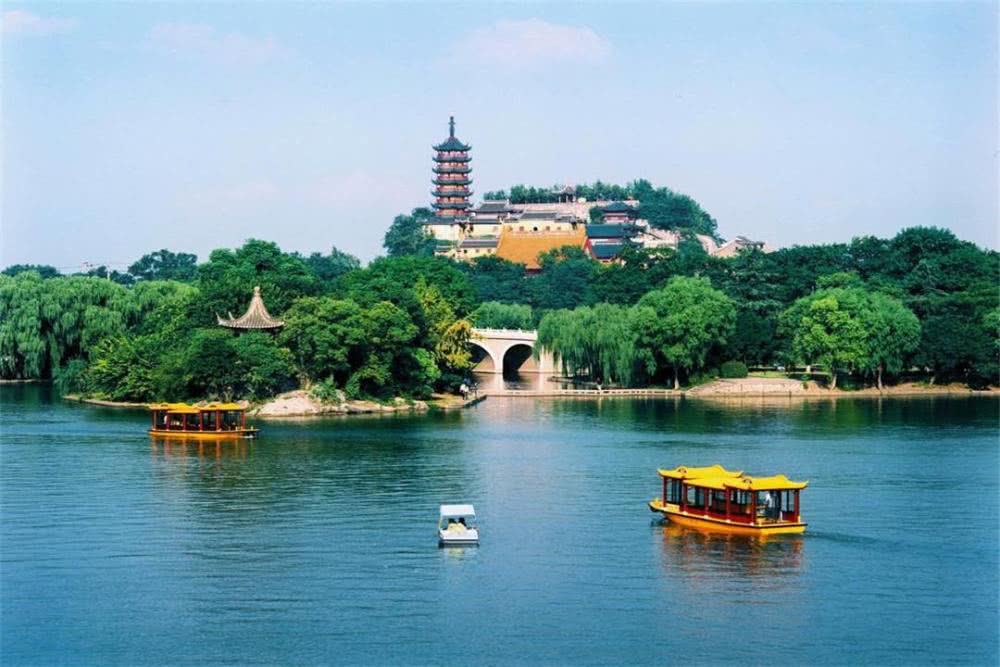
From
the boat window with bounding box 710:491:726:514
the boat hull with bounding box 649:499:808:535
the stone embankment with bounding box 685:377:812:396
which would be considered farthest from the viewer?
the stone embankment with bounding box 685:377:812:396

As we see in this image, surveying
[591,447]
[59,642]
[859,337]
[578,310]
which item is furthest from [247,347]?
[59,642]

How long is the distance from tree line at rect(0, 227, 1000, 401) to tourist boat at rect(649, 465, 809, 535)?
23.1 metres

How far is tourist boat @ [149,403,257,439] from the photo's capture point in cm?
4544

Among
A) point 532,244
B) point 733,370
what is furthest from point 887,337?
point 532,244

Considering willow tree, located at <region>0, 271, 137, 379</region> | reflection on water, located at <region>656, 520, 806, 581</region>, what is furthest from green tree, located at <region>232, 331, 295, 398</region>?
reflection on water, located at <region>656, 520, 806, 581</region>

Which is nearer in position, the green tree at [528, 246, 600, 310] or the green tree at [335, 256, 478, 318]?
the green tree at [335, 256, 478, 318]

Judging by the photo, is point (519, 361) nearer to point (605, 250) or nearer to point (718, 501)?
point (605, 250)

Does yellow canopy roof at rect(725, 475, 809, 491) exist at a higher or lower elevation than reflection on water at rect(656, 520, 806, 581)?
higher

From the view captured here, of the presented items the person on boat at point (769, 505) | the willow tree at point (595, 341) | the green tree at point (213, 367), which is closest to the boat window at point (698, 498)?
the person on boat at point (769, 505)

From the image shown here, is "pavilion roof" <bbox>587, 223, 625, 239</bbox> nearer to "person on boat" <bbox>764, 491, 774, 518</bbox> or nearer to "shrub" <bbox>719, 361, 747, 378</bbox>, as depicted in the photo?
"shrub" <bbox>719, 361, 747, 378</bbox>

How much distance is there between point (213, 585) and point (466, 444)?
18.9 m

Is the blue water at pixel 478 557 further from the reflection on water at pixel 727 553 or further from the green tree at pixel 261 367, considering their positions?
the green tree at pixel 261 367

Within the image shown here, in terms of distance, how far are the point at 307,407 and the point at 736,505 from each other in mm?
25198

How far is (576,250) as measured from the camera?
10869cm
